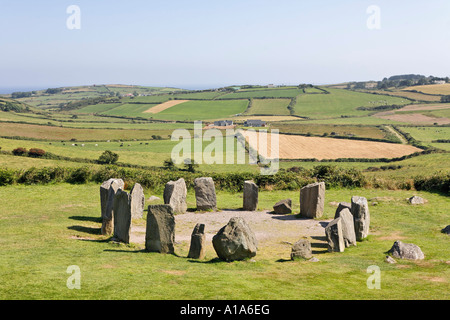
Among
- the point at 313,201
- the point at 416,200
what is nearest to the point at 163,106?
the point at 416,200

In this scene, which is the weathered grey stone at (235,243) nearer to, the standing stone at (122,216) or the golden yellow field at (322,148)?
the standing stone at (122,216)

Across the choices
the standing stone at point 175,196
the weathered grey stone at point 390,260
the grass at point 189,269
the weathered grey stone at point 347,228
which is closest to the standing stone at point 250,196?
the standing stone at point 175,196

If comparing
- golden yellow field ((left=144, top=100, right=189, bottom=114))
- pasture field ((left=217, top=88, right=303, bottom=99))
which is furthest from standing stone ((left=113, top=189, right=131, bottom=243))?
pasture field ((left=217, top=88, right=303, bottom=99))

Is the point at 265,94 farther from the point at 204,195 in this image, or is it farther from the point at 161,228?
the point at 161,228

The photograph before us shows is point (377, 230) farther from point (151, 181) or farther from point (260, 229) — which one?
point (151, 181)

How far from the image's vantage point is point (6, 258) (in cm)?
1573

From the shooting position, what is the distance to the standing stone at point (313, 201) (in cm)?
2564

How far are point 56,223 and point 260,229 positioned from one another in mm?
10612

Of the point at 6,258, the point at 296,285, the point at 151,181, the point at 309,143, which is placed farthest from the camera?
the point at 309,143

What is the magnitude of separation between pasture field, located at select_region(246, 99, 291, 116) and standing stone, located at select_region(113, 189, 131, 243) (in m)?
114

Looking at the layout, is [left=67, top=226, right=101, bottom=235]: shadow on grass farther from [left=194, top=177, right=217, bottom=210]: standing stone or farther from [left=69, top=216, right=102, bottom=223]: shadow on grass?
[left=194, top=177, right=217, bottom=210]: standing stone

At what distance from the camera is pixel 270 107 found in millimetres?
145000

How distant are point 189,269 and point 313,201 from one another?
Answer: 39.8ft
